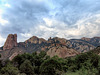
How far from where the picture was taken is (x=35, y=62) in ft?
180

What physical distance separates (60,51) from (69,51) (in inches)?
521

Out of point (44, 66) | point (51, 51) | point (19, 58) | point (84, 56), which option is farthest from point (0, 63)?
point (51, 51)

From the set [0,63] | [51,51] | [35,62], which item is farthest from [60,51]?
[0,63]

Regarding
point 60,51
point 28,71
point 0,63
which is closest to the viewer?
point 28,71

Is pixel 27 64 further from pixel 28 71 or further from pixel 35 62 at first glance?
pixel 35 62

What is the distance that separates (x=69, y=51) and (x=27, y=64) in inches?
3791

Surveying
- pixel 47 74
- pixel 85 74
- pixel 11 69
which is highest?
pixel 85 74

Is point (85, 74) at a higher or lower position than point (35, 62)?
higher

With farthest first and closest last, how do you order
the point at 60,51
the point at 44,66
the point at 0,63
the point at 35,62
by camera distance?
the point at 60,51 < the point at 35,62 < the point at 0,63 < the point at 44,66

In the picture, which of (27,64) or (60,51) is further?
(60,51)

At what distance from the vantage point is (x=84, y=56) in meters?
36.6

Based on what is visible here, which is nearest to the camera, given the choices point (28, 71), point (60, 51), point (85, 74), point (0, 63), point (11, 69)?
point (85, 74)

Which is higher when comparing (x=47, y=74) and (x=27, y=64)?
(x=27, y=64)

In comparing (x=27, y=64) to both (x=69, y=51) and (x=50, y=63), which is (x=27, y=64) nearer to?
(x=50, y=63)
